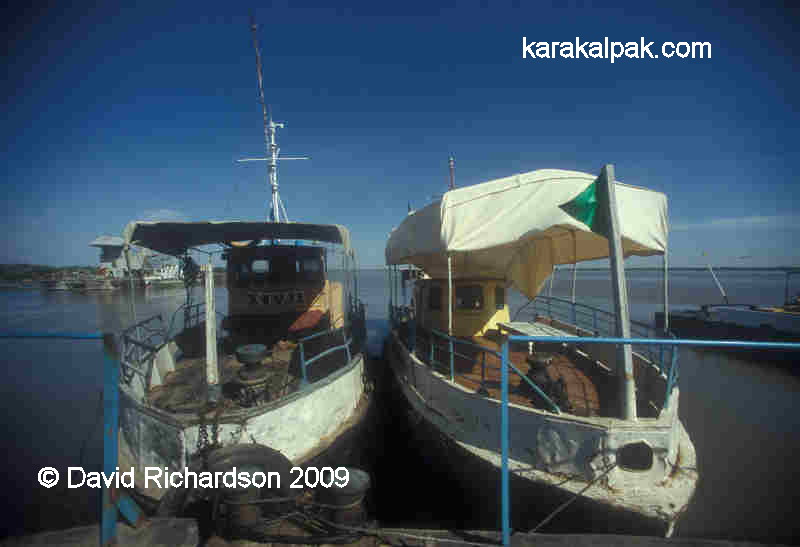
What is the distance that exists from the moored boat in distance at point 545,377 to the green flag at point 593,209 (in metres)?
0.02

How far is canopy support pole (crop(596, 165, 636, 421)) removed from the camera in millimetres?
4211

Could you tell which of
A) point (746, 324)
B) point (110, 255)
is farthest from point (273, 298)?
point (110, 255)

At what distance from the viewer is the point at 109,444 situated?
2.58 meters

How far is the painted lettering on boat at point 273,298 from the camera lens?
9680 mm

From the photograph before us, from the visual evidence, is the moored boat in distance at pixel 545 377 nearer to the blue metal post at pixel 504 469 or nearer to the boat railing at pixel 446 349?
the boat railing at pixel 446 349

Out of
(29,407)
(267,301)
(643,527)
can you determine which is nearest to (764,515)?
(643,527)

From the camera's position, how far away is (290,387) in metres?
6.20

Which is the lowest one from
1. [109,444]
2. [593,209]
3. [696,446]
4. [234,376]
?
[696,446]

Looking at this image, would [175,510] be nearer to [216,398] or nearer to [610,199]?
[216,398]

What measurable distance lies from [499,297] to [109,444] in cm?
756

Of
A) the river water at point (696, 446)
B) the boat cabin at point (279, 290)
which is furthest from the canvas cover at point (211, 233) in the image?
the river water at point (696, 446)

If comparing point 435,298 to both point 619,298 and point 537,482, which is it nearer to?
point 619,298

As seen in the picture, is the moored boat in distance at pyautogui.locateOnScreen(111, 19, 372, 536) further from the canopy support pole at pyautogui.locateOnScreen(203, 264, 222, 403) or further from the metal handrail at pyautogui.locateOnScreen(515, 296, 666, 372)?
the metal handrail at pyautogui.locateOnScreen(515, 296, 666, 372)

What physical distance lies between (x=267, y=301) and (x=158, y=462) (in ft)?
17.2
